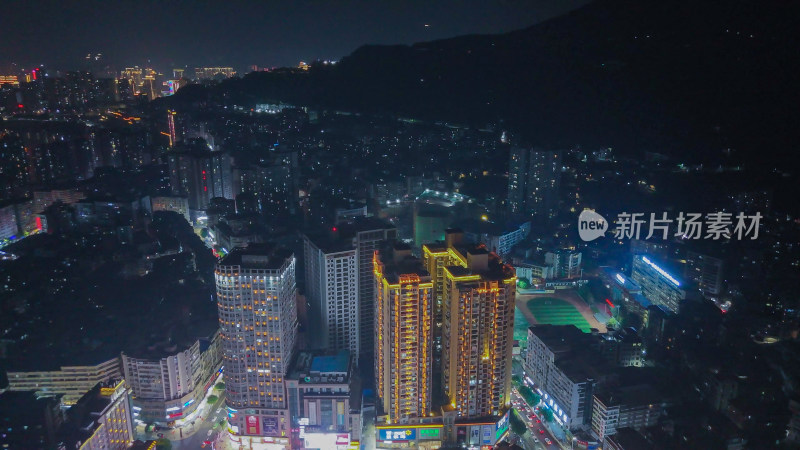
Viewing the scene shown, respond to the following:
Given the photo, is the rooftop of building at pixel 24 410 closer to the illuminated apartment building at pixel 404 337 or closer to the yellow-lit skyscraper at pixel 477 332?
the illuminated apartment building at pixel 404 337

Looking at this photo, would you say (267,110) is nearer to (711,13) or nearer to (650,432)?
(711,13)

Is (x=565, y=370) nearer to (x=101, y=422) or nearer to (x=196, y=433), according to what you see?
(x=196, y=433)

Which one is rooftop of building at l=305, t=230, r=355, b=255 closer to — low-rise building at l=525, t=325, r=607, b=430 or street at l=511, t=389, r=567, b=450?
low-rise building at l=525, t=325, r=607, b=430

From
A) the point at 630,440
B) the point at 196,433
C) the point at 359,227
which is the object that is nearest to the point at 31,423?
the point at 196,433

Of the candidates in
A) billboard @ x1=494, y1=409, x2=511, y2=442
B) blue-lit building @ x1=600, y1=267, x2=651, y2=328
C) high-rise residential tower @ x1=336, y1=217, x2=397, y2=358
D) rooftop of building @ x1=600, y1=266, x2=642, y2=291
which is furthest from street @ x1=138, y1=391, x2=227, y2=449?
rooftop of building @ x1=600, y1=266, x2=642, y2=291

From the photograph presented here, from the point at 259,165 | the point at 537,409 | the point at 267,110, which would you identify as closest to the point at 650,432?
the point at 537,409

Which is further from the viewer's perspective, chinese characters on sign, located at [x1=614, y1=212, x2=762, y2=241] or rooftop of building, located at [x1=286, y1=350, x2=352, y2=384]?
rooftop of building, located at [x1=286, y1=350, x2=352, y2=384]
